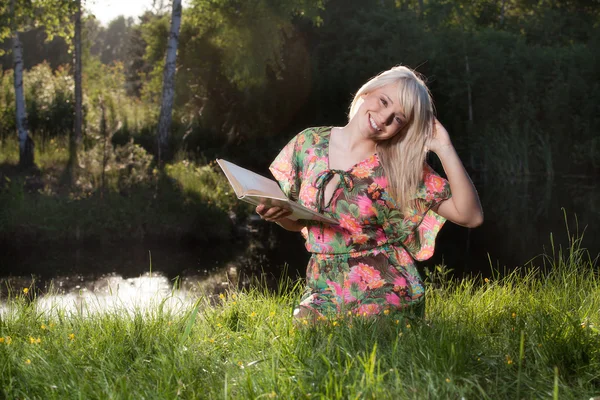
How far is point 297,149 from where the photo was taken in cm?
312

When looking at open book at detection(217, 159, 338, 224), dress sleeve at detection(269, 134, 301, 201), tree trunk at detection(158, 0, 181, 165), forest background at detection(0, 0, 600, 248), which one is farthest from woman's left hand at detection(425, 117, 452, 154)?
tree trunk at detection(158, 0, 181, 165)

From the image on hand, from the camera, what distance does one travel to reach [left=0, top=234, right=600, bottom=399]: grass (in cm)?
204

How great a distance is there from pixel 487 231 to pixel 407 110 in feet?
27.7

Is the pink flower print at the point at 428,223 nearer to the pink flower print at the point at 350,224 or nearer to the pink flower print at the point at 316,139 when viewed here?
the pink flower print at the point at 350,224

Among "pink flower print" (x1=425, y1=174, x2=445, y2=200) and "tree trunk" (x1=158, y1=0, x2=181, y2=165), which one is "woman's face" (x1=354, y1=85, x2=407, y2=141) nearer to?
"pink flower print" (x1=425, y1=174, x2=445, y2=200)

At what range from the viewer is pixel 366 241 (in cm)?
287

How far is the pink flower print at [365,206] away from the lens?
2887 mm

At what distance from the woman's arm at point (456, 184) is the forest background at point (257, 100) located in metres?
6.86

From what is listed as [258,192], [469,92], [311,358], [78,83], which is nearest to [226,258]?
[78,83]

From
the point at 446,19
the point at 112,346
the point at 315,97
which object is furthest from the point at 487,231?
the point at 446,19

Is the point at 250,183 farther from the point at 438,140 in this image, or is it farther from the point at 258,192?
the point at 438,140

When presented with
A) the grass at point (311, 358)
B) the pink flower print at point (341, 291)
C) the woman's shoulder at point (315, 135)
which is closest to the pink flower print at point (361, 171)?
the woman's shoulder at point (315, 135)

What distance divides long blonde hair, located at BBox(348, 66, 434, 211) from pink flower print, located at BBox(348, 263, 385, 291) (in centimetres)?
30

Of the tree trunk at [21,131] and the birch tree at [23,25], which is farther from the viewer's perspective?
the tree trunk at [21,131]
